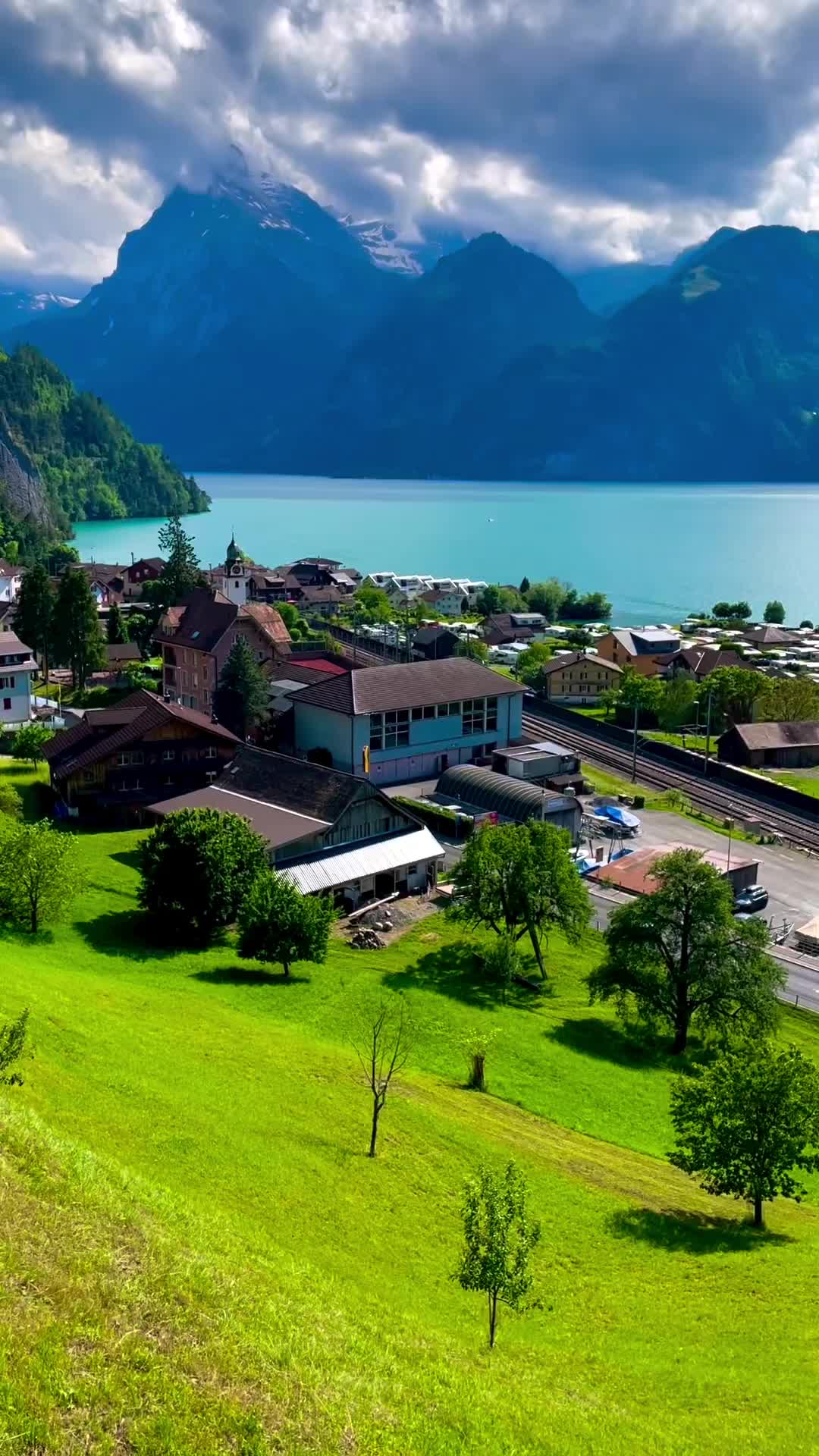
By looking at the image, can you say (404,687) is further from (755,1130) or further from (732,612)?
(732,612)

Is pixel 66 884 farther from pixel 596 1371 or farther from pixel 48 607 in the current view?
pixel 48 607

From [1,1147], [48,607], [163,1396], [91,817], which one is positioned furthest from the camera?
[48,607]

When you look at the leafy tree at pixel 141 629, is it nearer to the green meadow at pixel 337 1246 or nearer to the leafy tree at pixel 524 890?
the leafy tree at pixel 524 890

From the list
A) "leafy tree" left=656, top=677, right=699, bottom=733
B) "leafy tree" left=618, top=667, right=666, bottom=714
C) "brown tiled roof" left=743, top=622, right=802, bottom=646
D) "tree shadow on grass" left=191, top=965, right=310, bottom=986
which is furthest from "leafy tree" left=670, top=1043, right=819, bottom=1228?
"brown tiled roof" left=743, top=622, right=802, bottom=646

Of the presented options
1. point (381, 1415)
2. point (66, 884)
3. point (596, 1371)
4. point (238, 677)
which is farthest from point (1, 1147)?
point (238, 677)

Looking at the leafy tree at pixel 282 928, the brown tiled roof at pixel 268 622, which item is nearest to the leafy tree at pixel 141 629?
the brown tiled roof at pixel 268 622

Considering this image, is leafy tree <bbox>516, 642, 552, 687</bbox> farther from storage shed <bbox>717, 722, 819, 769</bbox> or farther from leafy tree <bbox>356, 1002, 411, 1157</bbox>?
leafy tree <bbox>356, 1002, 411, 1157</bbox>
